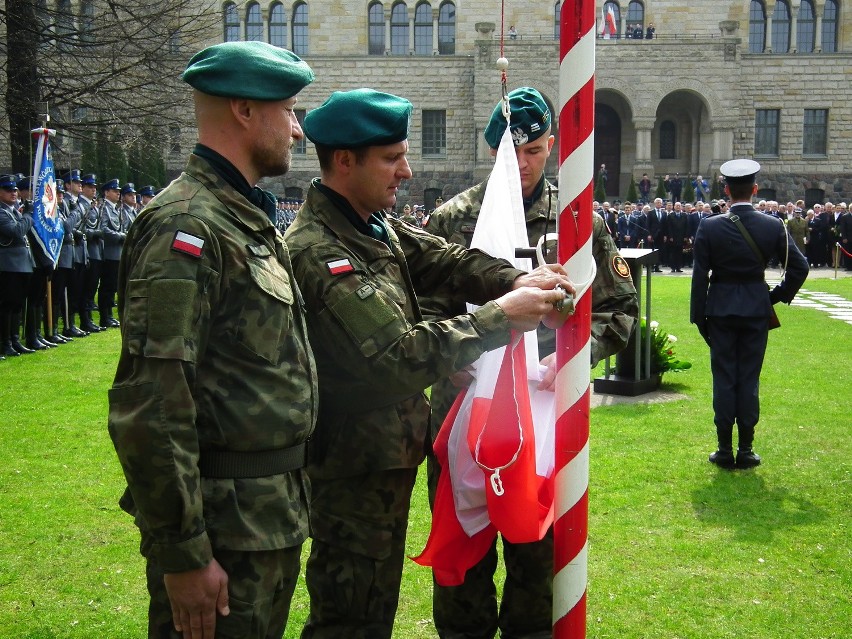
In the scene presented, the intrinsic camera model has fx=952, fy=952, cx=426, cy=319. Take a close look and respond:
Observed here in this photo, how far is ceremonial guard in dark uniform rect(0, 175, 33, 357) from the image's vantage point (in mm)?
13133

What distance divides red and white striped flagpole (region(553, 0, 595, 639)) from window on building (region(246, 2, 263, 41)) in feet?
166

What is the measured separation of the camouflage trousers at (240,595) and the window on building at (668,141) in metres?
48.0

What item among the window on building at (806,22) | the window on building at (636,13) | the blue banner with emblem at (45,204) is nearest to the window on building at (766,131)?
the window on building at (806,22)

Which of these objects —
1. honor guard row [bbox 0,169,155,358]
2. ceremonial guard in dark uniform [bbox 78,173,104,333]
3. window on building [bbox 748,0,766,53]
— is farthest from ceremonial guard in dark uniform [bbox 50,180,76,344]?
window on building [bbox 748,0,766,53]

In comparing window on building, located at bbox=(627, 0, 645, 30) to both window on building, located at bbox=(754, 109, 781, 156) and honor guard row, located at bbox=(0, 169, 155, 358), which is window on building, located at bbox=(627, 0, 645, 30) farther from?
honor guard row, located at bbox=(0, 169, 155, 358)

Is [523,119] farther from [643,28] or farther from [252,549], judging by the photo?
[643,28]

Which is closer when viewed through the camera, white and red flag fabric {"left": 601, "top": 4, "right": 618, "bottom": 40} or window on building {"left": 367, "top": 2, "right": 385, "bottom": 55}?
white and red flag fabric {"left": 601, "top": 4, "right": 618, "bottom": 40}

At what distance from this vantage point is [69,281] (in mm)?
15859

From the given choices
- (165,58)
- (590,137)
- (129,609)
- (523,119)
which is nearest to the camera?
(590,137)

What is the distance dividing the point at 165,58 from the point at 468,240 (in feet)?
59.9

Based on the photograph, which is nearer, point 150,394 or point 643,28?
point 150,394

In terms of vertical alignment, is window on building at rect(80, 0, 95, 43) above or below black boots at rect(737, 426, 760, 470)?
above

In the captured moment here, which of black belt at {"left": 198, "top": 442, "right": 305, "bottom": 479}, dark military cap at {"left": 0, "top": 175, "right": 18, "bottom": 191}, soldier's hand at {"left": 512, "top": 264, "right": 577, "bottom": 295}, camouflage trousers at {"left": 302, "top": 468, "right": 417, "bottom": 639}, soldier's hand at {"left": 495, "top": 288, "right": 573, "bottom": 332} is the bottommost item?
camouflage trousers at {"left": 302, "top": 468, "right": 417, "bottom": 639}

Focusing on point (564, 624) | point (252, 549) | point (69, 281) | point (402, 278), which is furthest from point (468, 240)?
point (69, 281)
